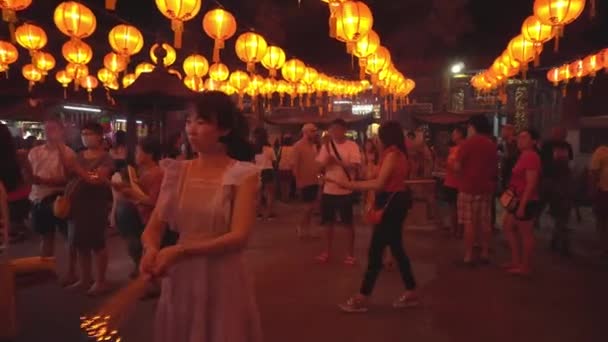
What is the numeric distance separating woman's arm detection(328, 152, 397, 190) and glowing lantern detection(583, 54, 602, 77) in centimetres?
701

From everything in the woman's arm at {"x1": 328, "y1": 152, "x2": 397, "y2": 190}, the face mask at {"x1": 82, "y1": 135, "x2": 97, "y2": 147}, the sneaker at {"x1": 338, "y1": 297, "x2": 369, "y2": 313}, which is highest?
the face mask at {"x1": 82, "y1": 135, "x2": 97, "y2": 147}

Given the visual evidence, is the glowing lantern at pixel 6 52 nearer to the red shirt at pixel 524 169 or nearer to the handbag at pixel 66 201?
the handbag at pixel 66 201

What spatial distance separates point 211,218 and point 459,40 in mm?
15584

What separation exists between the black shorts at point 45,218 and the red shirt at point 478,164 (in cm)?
479

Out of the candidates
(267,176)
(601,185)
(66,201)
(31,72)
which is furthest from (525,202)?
(31,72)

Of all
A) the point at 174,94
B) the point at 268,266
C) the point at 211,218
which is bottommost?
the point at 268,266

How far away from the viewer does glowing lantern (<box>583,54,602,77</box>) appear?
30.6 ft

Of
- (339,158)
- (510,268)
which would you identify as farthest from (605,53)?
(339,158)

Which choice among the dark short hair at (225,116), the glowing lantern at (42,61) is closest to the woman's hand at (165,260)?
the dark short hair at (225,116)

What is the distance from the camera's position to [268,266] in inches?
247

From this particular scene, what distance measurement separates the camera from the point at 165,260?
187 centimetres

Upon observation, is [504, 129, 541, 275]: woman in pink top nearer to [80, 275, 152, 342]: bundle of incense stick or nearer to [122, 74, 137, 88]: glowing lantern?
[80, 275, 152, 342]: bundle of incense stick

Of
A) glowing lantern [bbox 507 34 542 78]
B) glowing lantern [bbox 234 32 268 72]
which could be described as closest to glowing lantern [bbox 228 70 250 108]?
glowing lantern [bbox 234 32 268 72]

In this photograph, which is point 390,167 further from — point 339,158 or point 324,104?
point 324,104
